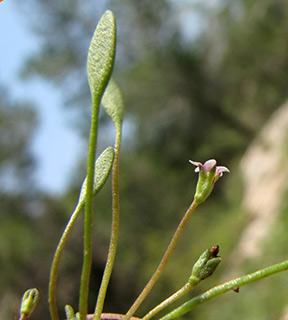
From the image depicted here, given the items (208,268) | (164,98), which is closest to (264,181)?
(164,98)

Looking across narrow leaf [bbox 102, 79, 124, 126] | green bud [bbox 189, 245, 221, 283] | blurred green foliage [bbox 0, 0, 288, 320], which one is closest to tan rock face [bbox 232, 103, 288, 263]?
blurred green foliage [bbox 0, 0, 288, 320]

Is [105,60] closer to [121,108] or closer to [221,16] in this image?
[121,108]

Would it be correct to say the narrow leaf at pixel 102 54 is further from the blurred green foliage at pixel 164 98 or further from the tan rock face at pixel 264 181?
the blurred green foliage at pixel 164 98

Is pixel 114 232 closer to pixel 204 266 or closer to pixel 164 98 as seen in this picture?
pixel 204 266

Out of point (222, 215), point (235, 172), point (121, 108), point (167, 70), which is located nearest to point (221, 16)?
point (167, 70)

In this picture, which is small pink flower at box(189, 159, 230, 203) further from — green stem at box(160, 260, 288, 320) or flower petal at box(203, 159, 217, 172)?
green stem at box(160, 260, 288, 320)
